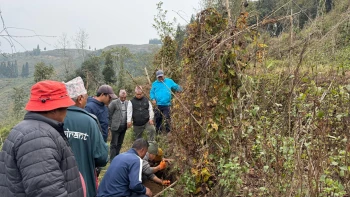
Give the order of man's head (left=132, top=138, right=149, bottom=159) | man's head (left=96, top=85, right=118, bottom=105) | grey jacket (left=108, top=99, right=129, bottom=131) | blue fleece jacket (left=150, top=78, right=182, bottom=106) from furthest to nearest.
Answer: blue fleece jacket (left=150, top=78, right=182, bottom=106) < grey jacket (left=108, top=99, right=129, bottom=131) < man's head (left=96, top=85, right=118, bottom=105) < man's head (left=132, top=138, right=149, bottom=159)

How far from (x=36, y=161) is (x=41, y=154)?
0.04 m

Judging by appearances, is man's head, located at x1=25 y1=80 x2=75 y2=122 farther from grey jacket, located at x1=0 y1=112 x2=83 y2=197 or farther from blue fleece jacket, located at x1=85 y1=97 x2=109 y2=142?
blue fleece jacket, located at x1=85 y1=97 x2=109 y2=142

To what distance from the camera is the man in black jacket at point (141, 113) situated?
593cm

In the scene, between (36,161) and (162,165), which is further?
(162,165)

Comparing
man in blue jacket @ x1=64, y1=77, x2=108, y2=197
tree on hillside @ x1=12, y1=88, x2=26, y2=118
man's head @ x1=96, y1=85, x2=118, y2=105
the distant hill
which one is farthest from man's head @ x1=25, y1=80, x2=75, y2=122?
tree on hillside @ x1=12, y1=88, x2=26, y2=118

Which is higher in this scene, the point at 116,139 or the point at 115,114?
the point at 115,114

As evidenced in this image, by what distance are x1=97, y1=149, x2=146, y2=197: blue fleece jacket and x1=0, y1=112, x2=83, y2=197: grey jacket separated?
1.69 m

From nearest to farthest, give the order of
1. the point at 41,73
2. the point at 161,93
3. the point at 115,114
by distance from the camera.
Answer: the point at 115,114, the point at 161,93, the point at 41,73

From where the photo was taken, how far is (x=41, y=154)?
65.6 inches

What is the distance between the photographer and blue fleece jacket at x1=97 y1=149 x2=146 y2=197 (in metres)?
3.52

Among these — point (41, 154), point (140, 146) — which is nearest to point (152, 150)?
point (140, 146)

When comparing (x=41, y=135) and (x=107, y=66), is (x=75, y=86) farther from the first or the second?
(x=107, y=66)

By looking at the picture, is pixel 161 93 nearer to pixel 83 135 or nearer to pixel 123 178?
pixel 123 178

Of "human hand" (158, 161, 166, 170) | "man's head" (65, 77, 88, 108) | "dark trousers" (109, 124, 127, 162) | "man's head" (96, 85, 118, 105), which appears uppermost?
"man's head" (65, 77, 88, 108)
